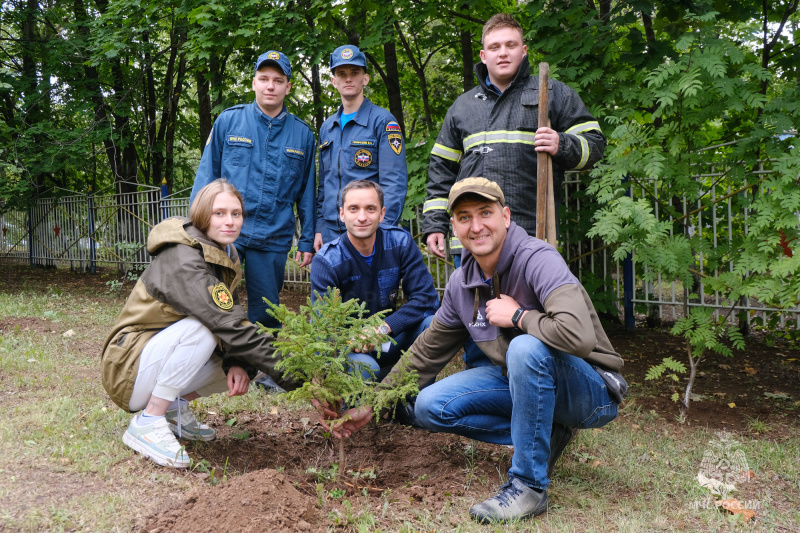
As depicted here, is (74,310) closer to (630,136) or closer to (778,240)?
(630,136)

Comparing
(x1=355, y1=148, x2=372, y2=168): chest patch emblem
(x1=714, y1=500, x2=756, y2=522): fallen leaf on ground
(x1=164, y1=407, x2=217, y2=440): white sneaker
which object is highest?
(x1=355, y1=148, x2=372, y2=168): chest patch emblem

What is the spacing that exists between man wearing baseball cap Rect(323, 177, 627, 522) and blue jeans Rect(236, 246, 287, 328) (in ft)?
5.54

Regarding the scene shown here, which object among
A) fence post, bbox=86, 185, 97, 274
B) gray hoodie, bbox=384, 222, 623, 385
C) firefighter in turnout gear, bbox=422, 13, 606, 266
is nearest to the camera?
gray hoodie, bbox=384, 222, 623, 385

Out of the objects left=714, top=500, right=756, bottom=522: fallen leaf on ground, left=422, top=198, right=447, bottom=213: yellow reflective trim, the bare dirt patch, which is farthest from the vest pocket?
the bare dirt patch

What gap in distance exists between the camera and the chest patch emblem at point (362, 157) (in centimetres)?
427

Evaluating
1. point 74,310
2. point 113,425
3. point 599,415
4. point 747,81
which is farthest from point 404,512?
point 74,310

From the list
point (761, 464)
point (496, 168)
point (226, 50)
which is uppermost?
point (226, 50)

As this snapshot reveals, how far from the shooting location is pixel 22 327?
6359 millimetres

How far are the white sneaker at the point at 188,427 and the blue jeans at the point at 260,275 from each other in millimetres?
1123

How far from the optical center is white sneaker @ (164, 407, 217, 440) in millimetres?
3213

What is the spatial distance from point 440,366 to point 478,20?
474 cm

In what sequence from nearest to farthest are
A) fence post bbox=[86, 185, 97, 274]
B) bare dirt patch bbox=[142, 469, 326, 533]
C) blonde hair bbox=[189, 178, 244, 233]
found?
bare dirt patch bbox=[142, 469, 326, 533] → blonde hair bbox=[189, 178, 244, 233] → fence post bbox=[86, 185, 97, 274]

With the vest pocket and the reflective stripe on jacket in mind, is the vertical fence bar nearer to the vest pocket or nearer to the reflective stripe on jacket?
the reflective stripe on jacket

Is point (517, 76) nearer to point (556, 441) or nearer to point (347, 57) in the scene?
point (347, 57)
